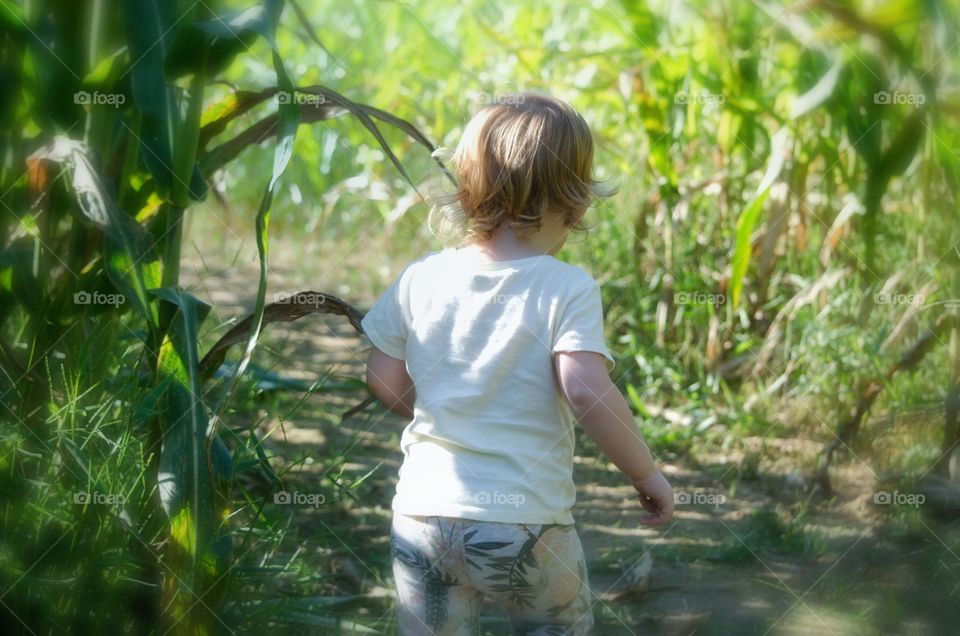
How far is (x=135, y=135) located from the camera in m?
1.87

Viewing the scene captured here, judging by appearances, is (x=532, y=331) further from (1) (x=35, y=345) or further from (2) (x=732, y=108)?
(2) (x=732, y=108)

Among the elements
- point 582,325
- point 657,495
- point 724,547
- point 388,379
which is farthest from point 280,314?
point 724,547

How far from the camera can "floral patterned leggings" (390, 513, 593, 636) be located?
4.82 feet

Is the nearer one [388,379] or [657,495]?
[657,495]

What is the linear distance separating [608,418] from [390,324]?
343 millimetres

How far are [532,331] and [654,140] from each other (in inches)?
61.9

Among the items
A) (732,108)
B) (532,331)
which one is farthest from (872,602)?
(732,108)

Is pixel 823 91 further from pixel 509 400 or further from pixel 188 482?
pixel 188 482

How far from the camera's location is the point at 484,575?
148cm

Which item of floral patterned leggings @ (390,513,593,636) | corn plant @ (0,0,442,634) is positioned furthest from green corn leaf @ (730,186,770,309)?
floral patterned leggings @ (390,513,593,636)

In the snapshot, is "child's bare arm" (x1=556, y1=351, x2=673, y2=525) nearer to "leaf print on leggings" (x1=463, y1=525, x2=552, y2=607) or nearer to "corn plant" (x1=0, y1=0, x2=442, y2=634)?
"leaf print on leggings" (x1=463, y1=525, x2=552, y2=607)

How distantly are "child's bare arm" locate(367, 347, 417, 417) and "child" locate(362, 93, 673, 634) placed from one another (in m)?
0.06

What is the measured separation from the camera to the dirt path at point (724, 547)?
2051 millimetres

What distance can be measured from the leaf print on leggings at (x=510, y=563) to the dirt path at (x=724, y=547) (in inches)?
21.1
